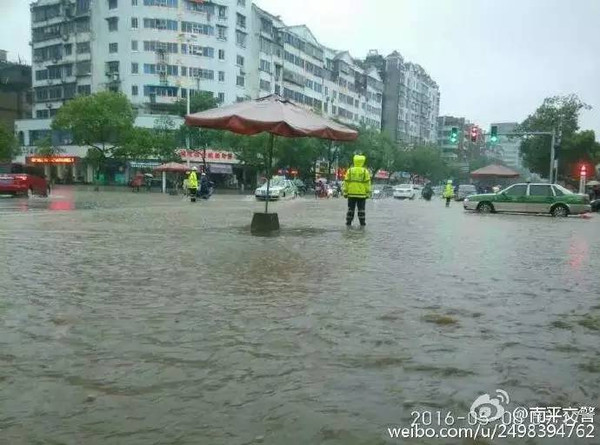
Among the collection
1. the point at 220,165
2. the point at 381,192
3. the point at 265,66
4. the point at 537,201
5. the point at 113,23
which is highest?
the point at 113,23

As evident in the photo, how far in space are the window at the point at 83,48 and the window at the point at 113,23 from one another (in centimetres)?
406

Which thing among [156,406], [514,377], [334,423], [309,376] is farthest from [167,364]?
[514,377]

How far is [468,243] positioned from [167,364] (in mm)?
7997

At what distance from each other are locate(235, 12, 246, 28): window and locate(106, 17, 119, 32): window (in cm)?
1353

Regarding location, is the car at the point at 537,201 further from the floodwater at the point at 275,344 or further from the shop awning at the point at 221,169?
the shop awning at the point at 221,169

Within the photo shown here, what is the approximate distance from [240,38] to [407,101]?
59602 mm

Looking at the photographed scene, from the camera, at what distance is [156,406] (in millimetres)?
2842

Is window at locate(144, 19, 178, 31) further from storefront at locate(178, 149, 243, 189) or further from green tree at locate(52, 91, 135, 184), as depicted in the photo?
green tree at locate(52, 91, 135, 184)

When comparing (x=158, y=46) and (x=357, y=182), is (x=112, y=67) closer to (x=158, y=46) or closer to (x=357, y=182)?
(x=158, y=46)

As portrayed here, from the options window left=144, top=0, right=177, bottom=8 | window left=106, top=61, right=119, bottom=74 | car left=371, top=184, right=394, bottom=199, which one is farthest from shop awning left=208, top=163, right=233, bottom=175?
window left=144, top=0, right=177, bottom=8

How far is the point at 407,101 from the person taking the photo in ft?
390

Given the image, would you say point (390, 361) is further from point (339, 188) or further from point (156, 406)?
point (339, 188)

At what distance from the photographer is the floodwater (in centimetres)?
272

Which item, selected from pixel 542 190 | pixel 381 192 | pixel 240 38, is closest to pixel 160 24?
pixel 240 38
